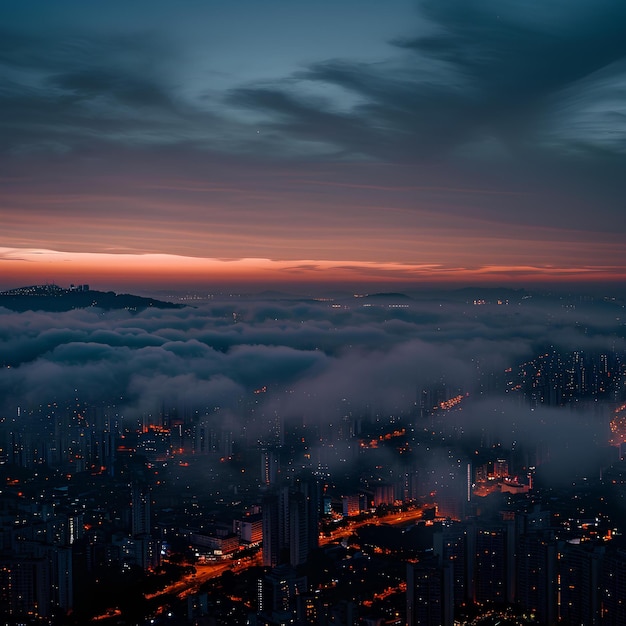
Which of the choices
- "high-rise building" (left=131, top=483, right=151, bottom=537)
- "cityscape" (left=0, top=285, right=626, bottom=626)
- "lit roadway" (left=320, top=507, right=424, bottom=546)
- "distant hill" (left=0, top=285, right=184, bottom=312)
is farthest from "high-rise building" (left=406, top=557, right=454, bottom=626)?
"distant hill" (left=0, top=285, right=184, bottom=312)

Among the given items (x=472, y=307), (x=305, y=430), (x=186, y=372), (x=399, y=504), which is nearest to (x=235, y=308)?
(x=186, y=372)

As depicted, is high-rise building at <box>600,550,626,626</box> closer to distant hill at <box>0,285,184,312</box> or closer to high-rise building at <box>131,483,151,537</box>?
high-rise building at <box>131,483,151,537</box>

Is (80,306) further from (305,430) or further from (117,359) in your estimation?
(305,430)

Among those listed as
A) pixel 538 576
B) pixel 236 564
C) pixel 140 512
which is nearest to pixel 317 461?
pixel 140 512

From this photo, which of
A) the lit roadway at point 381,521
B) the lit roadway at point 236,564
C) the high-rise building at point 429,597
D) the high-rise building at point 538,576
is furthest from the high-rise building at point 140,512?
the high-rise building at point 538,576

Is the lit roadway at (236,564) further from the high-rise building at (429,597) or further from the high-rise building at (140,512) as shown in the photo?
the high-rise building at (429,597)

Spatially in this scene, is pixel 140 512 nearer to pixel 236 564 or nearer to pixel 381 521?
pixel 236 564
